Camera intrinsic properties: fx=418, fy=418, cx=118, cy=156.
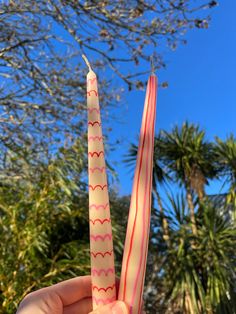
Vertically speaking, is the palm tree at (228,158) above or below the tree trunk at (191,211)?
above

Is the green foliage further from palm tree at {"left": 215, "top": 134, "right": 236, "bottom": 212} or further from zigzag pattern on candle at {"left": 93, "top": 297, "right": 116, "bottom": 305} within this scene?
zigzag pattern on candle at {"left": 93, "top": 297, "right": 116, "bottom": 305}

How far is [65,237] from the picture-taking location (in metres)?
5.46

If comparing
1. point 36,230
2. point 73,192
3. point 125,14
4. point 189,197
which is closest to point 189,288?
point 189,197

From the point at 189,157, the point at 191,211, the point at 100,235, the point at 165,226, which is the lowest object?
the point at 100,235

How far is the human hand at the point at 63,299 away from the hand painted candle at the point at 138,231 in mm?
135

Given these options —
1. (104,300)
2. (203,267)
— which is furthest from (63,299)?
(203,267)

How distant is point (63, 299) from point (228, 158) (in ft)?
23.8

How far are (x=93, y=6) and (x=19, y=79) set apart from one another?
42.9 inches

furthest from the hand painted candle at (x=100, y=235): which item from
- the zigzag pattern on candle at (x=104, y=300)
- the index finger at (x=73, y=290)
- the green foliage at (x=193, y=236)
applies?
the green foliage at (x=193, y=236)

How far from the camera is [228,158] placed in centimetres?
769

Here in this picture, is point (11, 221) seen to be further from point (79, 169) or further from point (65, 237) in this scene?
point (65, 237)

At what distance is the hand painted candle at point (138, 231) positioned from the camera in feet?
2.07

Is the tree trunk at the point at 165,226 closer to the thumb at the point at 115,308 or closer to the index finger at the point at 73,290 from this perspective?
the index finger at the point at 73,290

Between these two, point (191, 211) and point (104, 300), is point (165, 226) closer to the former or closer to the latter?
point (191, 211)
